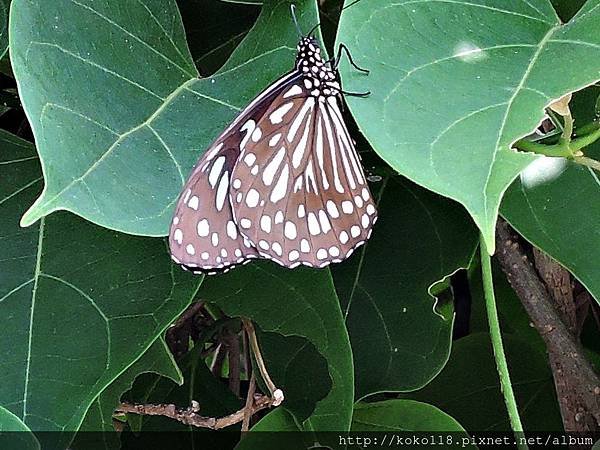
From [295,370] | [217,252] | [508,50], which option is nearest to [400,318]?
[295,370]

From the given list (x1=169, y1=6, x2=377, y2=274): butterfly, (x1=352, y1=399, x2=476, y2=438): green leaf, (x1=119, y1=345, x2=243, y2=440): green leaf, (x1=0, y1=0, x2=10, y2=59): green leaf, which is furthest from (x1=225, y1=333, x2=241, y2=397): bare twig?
(x1=0, y1=0, x2=10, y2=59): green leaf

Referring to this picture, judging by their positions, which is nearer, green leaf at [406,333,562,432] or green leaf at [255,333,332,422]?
green leaf at [255,333,332,422]

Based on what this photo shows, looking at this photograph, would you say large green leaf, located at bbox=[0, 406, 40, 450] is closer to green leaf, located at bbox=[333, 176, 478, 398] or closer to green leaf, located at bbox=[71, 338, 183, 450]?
green leaf, located at bbox=[71, 338, 183, 450]

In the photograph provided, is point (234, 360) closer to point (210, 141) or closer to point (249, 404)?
point (249, 404)

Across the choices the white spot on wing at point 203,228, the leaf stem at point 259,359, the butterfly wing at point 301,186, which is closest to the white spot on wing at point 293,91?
the butterfly wing at point 301,186

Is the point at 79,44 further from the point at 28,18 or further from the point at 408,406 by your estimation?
the point at 408,406

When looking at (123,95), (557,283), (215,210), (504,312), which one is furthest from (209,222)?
(504,312)

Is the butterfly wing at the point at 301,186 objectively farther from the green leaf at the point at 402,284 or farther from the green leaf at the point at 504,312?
the green leaf at the point at 504,312
